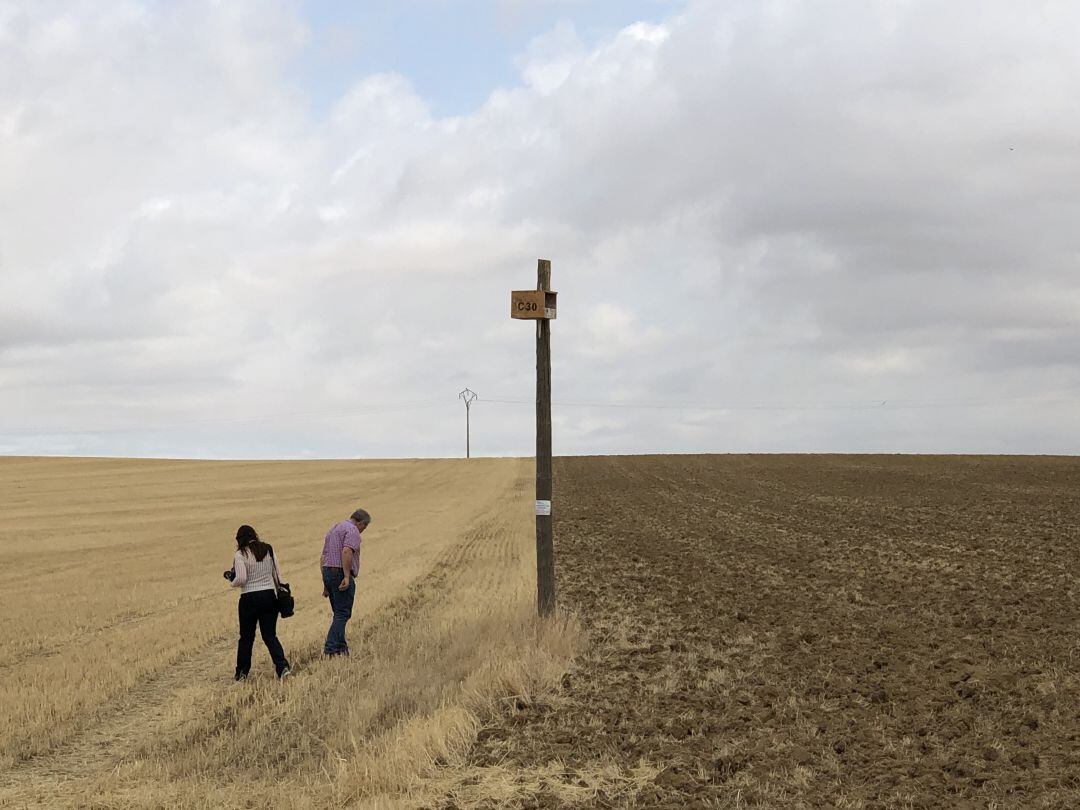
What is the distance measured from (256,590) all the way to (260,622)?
375mm

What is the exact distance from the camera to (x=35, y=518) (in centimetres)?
4031

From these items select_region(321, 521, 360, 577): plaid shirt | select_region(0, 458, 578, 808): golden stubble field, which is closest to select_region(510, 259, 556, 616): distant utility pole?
select_region(0, 458, 578, 808): golden stubble field

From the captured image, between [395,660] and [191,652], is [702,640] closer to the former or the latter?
[395,660]

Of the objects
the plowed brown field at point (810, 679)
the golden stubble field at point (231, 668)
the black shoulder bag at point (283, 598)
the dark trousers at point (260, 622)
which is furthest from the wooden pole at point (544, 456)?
the dark trousers at point (260, 622)

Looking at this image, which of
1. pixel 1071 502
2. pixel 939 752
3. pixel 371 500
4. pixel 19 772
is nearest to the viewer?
pixel 939 752

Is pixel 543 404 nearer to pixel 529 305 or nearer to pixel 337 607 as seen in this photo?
pixel 529 305

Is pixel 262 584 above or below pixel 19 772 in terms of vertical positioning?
above

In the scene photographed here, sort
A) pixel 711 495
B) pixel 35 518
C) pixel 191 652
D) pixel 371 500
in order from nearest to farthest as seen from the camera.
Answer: pixel 191 652 < pixel 35 518 < pixel 711 495 < pixel 371 500

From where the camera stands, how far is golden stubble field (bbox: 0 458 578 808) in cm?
867

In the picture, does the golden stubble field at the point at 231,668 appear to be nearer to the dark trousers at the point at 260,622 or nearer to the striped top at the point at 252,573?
the dark trousers at the point at 260,622

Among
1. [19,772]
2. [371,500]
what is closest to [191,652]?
[19,772]

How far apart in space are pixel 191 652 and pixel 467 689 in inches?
237

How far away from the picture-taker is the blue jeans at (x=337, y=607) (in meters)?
13.2

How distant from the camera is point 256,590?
1226cm
